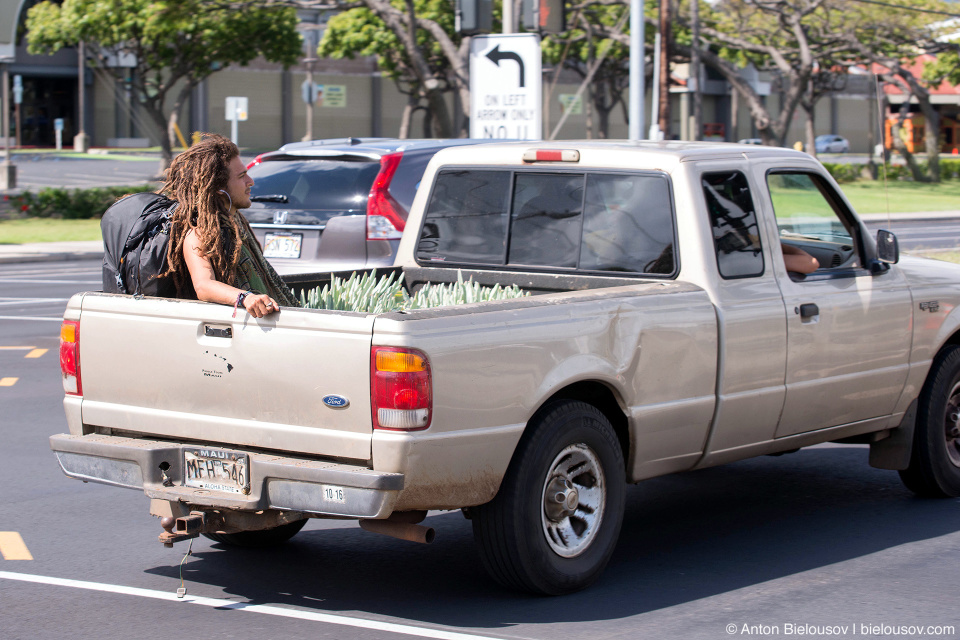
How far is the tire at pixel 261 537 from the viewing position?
5937mm

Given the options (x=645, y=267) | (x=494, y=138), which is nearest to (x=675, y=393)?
(x=645, y=267)

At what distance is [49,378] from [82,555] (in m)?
5.06

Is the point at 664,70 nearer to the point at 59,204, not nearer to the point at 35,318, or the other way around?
the point at 59,204

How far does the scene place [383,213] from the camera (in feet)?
33.8

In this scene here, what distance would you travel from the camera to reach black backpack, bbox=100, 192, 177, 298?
5254 mm

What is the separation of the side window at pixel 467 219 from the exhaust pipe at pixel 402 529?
6.55 ft

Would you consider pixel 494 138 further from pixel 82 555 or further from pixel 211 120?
pixel 211 120

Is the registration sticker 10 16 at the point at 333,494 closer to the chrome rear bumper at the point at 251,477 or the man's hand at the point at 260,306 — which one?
the chrome rear bumper at the point at 251,477

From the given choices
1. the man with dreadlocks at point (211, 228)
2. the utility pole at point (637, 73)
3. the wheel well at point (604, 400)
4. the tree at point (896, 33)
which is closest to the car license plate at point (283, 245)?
the man with dreadlocks at point (211, 228)

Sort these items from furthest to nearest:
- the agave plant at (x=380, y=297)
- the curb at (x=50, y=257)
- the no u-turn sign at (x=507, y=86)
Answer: the curb at (x=50, y=257), the no u-turn sign at (x=507, y=86), the agave plant at (x=380, y=297)

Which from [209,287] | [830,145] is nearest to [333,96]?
[830,145]

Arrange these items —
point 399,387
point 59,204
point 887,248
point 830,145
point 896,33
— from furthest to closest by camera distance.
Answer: point 830,145 → point 896,33 → point 59,204 → point 887,248 → point 399,387

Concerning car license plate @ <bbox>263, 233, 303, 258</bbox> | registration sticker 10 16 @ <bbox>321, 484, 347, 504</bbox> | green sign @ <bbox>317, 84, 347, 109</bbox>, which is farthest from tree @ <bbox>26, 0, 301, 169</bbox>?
green sign @ <bbox>317, 84, 347, 109</bbox>

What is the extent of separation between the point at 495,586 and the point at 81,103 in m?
63.5
